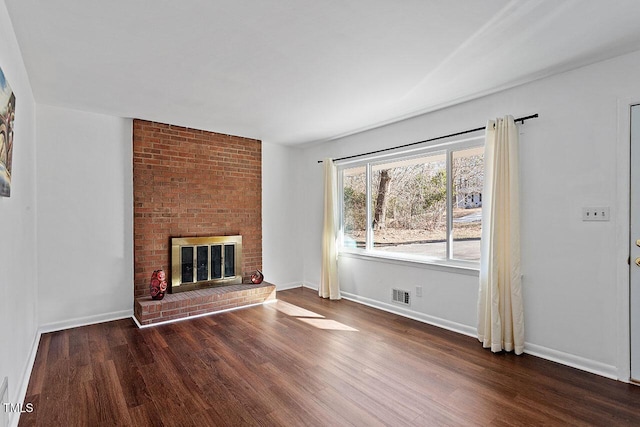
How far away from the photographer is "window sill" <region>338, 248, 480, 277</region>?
3327mm

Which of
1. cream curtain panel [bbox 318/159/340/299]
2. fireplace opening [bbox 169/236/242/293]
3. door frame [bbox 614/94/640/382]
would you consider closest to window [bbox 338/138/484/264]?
cream curtain panel [bbox 318/159/340/299]

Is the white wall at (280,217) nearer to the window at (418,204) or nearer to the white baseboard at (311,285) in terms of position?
the white baseboard at (311,285)

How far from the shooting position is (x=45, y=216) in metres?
3.42

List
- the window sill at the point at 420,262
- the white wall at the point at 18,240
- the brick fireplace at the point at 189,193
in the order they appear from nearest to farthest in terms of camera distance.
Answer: the white wall at the point at 18,240 < the window sill at the point at 420,262 < the brick fireplace at the point at 189,193

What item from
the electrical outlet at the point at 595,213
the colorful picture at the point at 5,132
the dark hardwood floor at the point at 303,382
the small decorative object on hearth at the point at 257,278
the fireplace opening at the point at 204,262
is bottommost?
the dark hardwood floor at the point at 303,382

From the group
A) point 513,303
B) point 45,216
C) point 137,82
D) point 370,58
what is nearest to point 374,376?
point 513,303

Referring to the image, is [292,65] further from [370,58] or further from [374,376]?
[374,376]

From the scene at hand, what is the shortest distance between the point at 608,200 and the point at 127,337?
4402 millimetres

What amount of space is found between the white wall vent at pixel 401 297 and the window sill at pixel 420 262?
34cm

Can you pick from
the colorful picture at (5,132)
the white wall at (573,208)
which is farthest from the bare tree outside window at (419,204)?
the colorful picture at (5,132)

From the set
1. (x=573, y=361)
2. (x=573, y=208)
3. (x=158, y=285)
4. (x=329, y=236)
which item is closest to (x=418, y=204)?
(x=329, y=236)

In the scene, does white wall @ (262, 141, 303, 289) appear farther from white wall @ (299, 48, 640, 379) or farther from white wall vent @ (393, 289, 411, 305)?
white wall @ (299, 48, 640, 379)

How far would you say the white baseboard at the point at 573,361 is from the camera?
244cm

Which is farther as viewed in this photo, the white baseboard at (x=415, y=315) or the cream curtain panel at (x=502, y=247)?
the white baseboard at (x=415, y=315)
